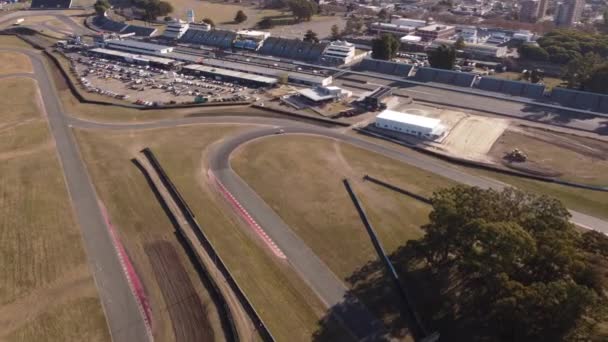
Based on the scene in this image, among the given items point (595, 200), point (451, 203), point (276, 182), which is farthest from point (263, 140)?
point (595, 200)

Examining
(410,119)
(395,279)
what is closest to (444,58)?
(410,119)

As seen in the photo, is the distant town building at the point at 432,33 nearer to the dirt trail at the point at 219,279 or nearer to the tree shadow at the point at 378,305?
the tree shadow at the point at 378,305

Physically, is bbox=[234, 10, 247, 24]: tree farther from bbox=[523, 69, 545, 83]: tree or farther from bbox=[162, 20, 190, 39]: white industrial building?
bbox=[523, 69, 545, 83]: tree

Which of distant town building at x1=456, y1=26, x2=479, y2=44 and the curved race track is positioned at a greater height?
distant town building at x1=456, y1=26, x2=479, y2=44

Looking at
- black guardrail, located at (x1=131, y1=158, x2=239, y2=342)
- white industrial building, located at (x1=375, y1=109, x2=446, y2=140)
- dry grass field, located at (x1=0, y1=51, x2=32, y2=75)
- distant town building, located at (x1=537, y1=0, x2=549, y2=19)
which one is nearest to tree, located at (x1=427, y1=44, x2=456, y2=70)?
white industrial building, located at (x1=375, y1=109, x2=446, y2=140)

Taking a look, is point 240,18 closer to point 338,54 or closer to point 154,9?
point 154,9

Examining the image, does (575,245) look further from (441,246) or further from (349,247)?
(349,247)

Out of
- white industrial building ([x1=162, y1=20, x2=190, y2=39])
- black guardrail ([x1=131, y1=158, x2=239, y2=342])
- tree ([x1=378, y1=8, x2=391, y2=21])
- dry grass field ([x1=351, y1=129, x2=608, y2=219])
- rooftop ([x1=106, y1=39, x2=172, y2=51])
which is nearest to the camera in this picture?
black guardrail ([x1=131, y1=158, x2=239, y2=342])

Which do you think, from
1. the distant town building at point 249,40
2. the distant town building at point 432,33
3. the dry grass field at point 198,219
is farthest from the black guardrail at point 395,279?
the distant town building at point 432,33
